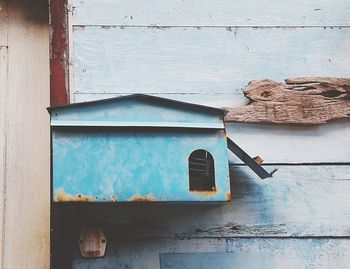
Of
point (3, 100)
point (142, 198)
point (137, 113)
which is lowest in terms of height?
point (142, 198)

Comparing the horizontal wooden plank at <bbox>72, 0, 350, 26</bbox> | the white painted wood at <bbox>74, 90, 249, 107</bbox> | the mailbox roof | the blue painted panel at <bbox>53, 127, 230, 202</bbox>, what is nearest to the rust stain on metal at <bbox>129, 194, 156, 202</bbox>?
the blue painted panel at <bbox>53, 127, 230, 202</bbox>

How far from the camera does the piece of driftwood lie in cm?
137

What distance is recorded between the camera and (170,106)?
1.20 meters

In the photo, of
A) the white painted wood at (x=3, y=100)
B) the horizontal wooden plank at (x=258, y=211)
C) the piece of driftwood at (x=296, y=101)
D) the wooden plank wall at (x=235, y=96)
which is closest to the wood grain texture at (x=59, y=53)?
the wooden plank wall at (x=235, y=96)

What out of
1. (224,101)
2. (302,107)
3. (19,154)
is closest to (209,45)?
(224,101)

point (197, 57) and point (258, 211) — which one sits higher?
point (197, 57)

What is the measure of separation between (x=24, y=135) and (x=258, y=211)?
1.71 feet

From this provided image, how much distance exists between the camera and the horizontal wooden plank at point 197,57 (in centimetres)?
138

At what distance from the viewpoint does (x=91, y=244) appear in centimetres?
127

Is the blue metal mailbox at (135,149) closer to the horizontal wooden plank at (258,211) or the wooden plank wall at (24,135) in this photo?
the horizontal wooden plank at (258,211)

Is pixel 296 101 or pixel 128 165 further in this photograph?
pixel 296 101

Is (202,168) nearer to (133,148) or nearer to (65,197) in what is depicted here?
(133,148)

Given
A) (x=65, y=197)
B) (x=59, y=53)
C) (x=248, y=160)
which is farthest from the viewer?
(x=59, y=53)

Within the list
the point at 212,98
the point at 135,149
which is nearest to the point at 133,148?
the point at 135,149
